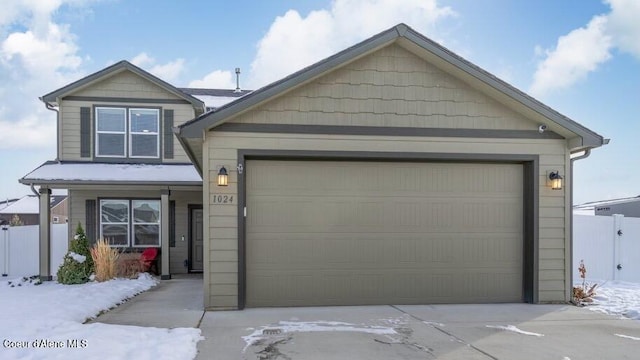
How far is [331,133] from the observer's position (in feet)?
23.7

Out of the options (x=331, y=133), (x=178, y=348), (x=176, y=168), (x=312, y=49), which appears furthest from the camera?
(x=312, y=49)

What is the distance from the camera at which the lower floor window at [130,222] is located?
1288 cm

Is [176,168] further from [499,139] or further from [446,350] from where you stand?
[446,350]

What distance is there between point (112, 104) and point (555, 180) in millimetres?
10928

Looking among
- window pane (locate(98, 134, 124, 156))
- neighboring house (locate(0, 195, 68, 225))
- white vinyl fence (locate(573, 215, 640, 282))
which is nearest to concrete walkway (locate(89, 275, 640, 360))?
white vinyl fence (locate(573, 215, 640, 282))

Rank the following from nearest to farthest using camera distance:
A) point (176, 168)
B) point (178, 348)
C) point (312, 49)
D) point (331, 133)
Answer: point (178, 348), point (331, 133), point (176, 168), point (312, 49)

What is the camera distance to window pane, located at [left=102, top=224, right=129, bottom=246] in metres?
12.8

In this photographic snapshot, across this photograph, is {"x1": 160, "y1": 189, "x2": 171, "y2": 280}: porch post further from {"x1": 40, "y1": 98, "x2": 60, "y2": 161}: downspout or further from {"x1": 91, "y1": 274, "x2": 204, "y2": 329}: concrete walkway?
{"x1": 40, "y1": 98, "x2": 60, "y2": 161}: downspout

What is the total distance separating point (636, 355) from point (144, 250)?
37.0ft

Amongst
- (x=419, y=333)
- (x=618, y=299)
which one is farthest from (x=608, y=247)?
(x=419, y=333)

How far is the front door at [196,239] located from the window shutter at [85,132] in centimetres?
318

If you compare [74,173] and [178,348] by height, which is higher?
[74,173]

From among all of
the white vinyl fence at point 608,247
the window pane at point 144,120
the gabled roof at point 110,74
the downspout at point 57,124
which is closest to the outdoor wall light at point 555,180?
the white vinyl fence at point 608,247

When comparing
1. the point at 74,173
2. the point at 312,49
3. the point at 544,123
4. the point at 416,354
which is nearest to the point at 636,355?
the point at 416,354
